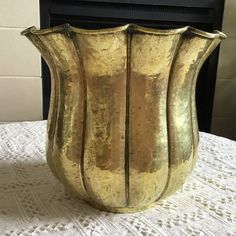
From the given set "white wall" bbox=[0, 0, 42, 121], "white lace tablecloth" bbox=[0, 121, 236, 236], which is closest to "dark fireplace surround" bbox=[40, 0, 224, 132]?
"white wall" bbox=[0, 0, 42, 121]

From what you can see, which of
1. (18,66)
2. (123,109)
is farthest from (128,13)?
(123,109)

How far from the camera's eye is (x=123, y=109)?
0.34 metres

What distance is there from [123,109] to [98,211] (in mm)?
120

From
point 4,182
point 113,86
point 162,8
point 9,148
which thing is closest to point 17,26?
point 162,8

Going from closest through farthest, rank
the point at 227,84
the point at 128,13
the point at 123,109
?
the point at 123,109
the point at 128,13
the point at 227,84

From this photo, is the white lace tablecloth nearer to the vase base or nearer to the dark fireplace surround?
the vase base

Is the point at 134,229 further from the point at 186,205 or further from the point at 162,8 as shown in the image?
the point at 162,8

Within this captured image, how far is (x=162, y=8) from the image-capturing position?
1.44m

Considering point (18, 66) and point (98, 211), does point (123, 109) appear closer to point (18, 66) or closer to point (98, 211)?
point (98, 211)

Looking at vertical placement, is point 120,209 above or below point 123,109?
below

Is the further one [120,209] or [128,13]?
[128,13]

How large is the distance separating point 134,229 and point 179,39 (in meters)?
0.19

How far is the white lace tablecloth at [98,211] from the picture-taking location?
345mm

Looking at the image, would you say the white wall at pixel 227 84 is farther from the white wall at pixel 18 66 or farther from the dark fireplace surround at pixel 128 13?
the white wall at pixel 18 66
